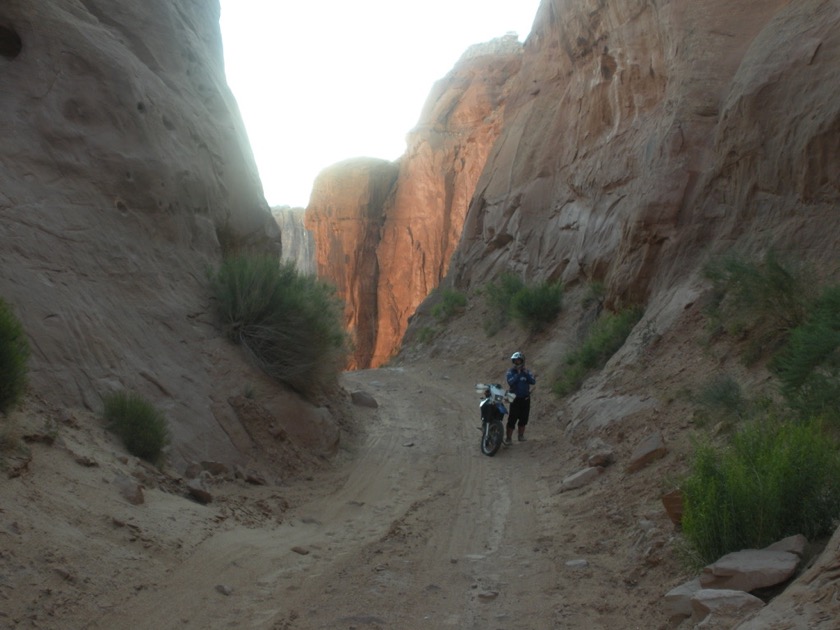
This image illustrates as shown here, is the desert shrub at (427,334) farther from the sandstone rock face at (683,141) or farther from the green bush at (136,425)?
the green bush at (136,425)

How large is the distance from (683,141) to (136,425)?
1115cm

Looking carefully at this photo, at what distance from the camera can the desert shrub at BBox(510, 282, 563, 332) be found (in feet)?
69.4

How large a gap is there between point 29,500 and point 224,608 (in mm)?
1644

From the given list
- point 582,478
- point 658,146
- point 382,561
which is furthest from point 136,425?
point 658,146

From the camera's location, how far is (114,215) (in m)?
10.6

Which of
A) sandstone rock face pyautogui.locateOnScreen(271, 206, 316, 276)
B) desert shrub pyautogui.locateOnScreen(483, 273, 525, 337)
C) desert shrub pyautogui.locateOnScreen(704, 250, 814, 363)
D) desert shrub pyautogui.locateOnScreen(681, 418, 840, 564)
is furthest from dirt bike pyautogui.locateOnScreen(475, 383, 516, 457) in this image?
sandstone rock face pyautogui.locateOnScreen(271, 206, 316, 276)

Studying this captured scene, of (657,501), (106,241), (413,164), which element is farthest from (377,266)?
(657,501)

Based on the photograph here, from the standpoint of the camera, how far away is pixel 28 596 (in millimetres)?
4598

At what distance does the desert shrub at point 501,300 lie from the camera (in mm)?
24250

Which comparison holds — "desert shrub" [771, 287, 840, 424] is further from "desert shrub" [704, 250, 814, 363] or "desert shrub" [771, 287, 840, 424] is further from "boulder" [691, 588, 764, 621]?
"boulder" [691, 588, 764, 621]

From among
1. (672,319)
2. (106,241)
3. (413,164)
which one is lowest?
(672,319)

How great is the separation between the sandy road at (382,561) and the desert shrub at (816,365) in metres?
2.55

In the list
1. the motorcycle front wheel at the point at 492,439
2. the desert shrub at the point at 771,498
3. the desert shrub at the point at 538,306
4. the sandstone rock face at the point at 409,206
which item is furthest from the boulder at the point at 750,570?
the sandstone rock face at the point at 409,206

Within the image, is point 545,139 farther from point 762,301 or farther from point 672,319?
point 762,301
